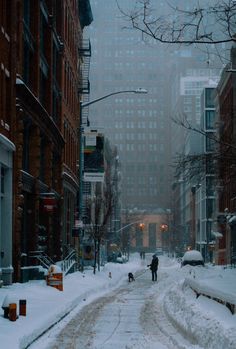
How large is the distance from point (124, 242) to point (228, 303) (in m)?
105

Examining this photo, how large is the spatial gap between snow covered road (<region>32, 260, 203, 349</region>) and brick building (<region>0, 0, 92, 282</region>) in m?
6.88

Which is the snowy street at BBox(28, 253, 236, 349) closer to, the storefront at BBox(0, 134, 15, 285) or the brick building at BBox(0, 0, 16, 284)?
the storefront at BBox(0, 134, 15, 285)

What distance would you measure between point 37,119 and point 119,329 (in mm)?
18595

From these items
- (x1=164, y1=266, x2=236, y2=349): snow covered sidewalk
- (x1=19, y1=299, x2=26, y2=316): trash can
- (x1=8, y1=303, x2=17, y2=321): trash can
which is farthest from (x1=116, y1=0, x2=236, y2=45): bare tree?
(x1=19, y1=299, x2=26, y2=316): trash can

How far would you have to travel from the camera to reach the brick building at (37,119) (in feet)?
97.0

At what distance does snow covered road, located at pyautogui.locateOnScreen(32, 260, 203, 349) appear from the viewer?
606 inches

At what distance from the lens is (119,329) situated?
1833cm

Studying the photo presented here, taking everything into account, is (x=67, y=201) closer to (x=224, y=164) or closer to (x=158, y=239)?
(x=224, y=164)

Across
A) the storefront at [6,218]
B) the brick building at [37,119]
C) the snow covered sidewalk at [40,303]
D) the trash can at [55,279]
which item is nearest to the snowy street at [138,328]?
the snow covered sidewalk at [40,303]

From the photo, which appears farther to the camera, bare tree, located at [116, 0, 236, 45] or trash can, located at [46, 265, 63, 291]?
trash can, located at [46, 265, 63, 291]

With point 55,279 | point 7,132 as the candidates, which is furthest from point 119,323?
point 7,132

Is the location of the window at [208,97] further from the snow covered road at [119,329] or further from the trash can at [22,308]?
the trash can at [22,308]

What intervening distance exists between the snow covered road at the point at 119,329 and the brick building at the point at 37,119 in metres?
6.88

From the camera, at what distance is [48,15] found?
133 feet
